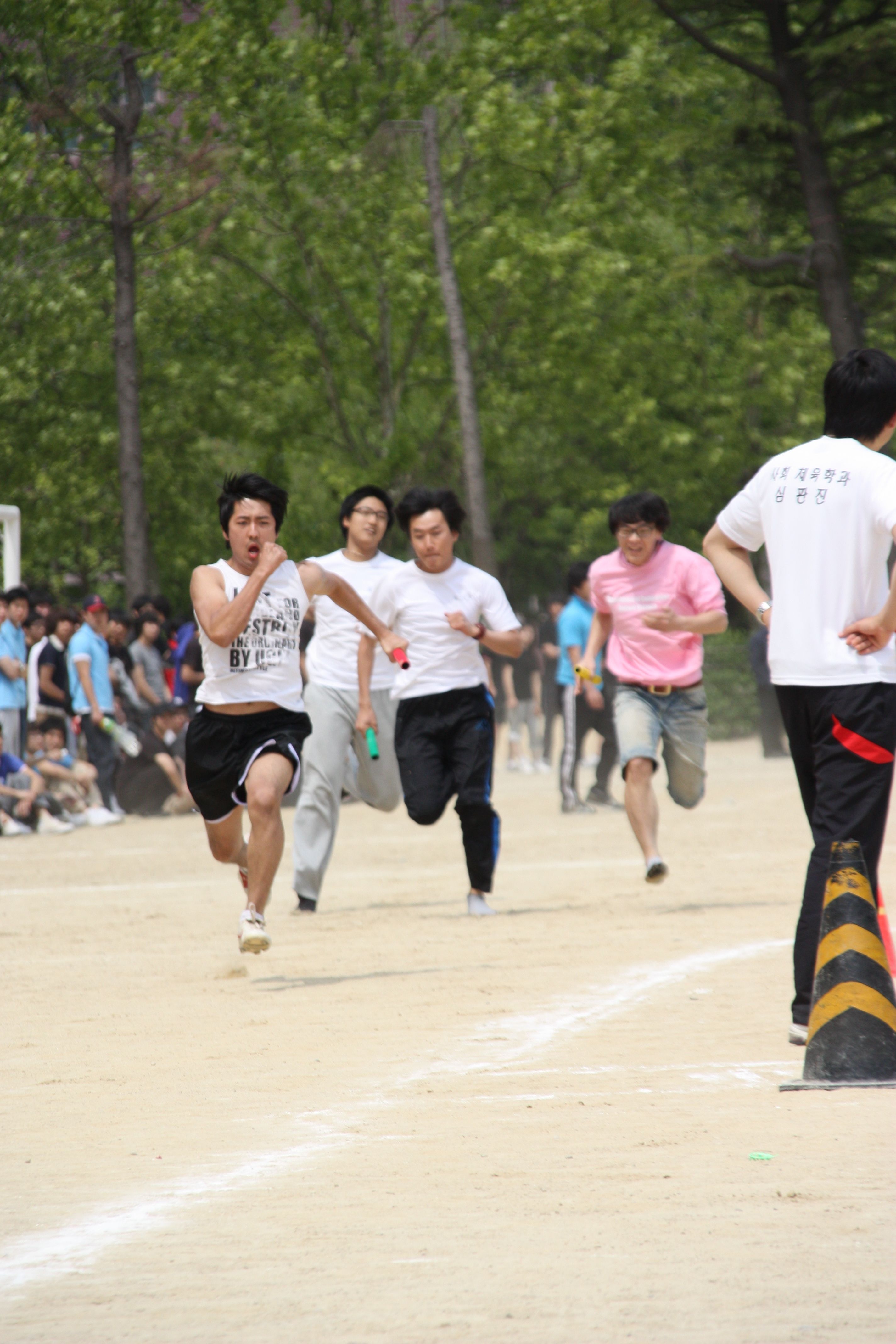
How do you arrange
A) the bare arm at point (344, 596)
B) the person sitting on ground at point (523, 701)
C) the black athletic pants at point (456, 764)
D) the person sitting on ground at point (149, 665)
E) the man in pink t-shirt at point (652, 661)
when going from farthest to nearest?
the person sitting on ground at point (523, 701), the person sitting on ground at point (149, 665), the man in pink t-shirt at point (652, 661), the black athletic pants at point (456, 764), the bare arm at point (344, 596)

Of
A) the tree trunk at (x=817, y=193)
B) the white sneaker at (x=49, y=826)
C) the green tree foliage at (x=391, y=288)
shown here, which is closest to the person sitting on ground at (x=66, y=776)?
the white sneaker at (x=49, y=826)

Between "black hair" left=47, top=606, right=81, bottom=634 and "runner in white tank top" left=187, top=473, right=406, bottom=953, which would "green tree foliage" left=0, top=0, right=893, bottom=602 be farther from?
"runner in white tank top" left=187, top=473, right=406, bottom=953

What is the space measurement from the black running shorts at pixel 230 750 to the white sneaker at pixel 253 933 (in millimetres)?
457

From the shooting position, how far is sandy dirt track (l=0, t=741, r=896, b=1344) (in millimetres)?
3406

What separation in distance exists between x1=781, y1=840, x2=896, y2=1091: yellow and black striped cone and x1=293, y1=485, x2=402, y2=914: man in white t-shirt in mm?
4695

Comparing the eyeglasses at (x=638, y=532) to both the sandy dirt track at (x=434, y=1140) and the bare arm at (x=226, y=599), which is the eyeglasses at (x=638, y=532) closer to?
the sandy dirt track at (x=434, y=1140)

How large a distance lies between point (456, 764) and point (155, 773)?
8.41 meters

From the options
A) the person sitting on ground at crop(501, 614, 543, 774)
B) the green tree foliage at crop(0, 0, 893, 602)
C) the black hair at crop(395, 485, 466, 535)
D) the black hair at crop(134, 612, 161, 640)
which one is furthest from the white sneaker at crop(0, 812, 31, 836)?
the green tree foliage at crop(0, 0, 893, 602)

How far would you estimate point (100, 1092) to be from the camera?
5512 mm

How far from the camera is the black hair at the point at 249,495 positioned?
7.62 m

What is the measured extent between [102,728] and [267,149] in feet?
52.9

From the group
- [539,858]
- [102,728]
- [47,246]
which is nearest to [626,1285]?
[539,858]

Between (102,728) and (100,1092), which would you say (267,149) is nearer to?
(102,728)

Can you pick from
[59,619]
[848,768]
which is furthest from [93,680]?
[848,768]
